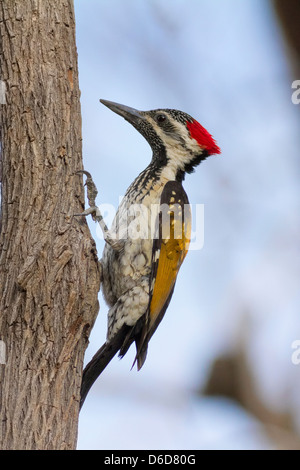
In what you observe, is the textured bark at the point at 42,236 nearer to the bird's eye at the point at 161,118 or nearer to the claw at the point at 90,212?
the claw at the point at 90,212


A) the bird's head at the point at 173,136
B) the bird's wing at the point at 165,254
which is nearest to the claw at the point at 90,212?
the bird's wing at the point at 165,254

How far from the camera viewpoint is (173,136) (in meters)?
4.07

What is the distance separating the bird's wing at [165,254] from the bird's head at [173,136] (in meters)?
0.32

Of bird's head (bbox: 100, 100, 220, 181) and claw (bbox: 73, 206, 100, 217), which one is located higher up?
bird's head (bbox: 100, 100, 220, 181)

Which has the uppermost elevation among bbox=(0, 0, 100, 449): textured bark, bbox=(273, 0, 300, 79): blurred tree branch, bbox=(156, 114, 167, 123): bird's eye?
bbox=(273, 0, 300, 79): blurred tree branch

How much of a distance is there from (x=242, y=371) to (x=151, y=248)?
1.23m

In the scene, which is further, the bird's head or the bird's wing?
the bird's head

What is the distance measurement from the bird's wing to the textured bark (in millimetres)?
767

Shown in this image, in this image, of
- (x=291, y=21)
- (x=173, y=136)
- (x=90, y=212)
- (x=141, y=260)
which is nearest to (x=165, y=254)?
(x=141, y=260)

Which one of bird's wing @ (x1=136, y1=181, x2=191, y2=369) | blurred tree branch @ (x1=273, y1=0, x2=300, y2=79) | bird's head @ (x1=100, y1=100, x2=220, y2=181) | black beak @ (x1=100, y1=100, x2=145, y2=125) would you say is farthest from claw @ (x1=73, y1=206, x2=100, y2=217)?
blurred tree branch @ (x1=273, y1=0, x2=300, y2=79)

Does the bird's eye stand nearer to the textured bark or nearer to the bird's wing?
the bird's wing

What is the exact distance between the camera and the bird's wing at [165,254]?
3521 mm

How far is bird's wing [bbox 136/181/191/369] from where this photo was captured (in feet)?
11.6
